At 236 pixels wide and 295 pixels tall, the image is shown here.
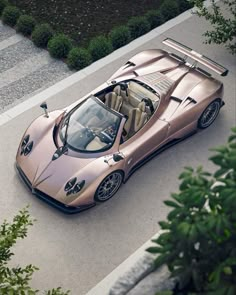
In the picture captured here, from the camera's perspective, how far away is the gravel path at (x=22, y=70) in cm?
1020

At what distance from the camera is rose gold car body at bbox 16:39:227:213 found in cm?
774

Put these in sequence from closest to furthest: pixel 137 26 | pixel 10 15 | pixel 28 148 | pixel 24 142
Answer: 1. pixel 28 148
2. pixel 24 142
3. pixel 137 26
4. pixel 10 15

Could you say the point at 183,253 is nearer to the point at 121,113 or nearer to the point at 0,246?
the point at 0,246

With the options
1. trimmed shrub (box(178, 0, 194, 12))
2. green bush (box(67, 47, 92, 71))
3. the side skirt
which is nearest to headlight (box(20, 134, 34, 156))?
the side skirt

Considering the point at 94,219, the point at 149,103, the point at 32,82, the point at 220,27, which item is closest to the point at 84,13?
the point at 32,82

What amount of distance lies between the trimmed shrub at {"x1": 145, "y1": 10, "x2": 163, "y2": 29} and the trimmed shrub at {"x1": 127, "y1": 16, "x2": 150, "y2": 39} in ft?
0.68

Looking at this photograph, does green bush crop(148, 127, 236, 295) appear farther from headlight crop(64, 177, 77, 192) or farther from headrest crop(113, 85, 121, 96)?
headrest crop(113, 85, 121, 96)

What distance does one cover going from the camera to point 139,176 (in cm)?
854

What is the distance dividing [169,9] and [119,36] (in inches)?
58.9

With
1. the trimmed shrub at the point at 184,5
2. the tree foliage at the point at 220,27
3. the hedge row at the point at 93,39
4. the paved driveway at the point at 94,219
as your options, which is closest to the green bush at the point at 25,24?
the hedge row at the point at 93,39

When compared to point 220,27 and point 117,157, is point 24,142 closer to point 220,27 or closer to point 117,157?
point 117,157

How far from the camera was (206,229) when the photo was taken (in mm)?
4125

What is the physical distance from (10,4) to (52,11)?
3.25 ft

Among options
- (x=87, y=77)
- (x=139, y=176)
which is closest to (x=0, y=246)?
(x=139, y=176)
